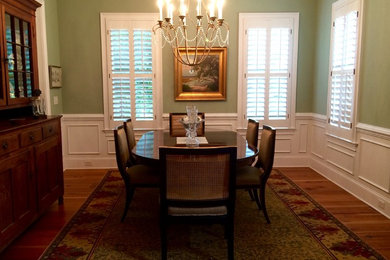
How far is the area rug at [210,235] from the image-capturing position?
8.66ft

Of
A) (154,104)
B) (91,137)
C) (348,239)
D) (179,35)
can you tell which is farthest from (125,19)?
(348,239)

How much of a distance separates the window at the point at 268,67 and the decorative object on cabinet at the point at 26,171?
9.37 feet

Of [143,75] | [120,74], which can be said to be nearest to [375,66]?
[143,75]

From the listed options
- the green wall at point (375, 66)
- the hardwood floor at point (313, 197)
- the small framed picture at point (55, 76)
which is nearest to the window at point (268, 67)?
the hardwood floor at point (313, 197)

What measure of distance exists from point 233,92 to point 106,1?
2.33 metres

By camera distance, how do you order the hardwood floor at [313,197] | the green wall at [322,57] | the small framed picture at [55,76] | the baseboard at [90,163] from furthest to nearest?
the baseboard at [90,163] < the green wall at [322,57] < the small framed picture at [55,76] < the hardwood floor at [313,197]

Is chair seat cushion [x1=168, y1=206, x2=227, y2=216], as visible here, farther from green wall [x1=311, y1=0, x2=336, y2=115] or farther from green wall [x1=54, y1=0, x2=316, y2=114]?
green wall [x1=311, y1=0, x2=336, y2=115]

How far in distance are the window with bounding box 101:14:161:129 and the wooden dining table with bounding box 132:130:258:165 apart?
1280mm

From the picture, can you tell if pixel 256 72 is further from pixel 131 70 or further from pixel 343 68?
pixel 131 70

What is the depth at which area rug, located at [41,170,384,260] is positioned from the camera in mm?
2639

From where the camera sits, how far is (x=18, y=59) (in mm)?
3434

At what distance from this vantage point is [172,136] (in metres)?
3.74

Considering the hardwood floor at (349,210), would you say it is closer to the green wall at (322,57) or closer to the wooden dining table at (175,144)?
the green wall at (322,57)

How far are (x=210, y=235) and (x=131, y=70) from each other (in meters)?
3.01
